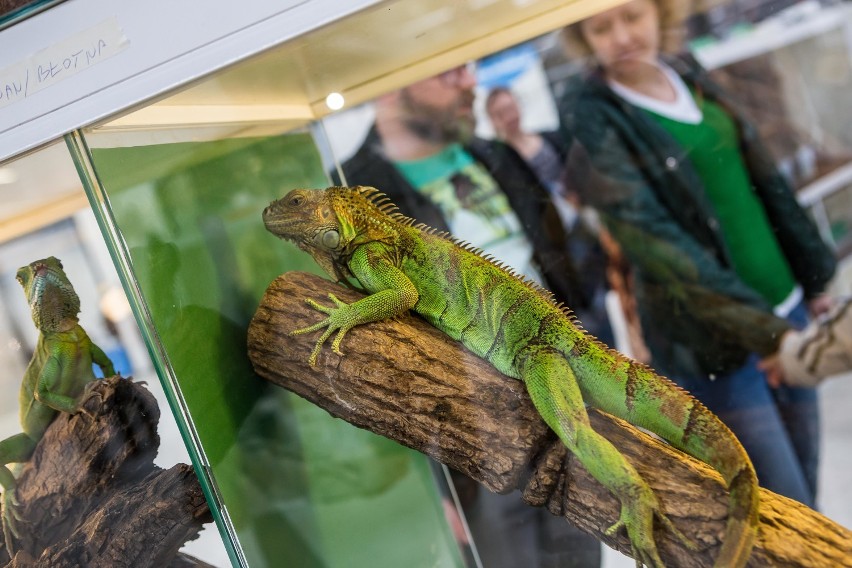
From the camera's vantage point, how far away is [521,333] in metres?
1.96

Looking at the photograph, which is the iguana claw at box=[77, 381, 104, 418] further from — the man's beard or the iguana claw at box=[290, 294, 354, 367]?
the man's beard

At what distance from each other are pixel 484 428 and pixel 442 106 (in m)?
1.09

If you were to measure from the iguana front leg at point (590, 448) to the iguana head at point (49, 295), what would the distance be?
1449 mm

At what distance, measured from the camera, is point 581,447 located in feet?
5.68

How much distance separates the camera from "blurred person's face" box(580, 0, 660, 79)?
1860mm

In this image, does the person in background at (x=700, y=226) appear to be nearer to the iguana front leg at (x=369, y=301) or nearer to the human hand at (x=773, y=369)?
the human hand at (x=773, y=369)

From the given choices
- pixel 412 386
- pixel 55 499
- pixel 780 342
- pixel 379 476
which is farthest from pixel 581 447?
pixel 55 499

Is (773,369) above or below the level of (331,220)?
below

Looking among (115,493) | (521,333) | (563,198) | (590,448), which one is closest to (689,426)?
(590,448)

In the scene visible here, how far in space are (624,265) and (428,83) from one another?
989 millimetres

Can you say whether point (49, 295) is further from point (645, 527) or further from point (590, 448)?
point (645, 527)

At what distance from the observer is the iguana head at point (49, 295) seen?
1.99 m

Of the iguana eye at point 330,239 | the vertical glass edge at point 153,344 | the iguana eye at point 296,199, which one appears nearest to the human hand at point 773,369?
the iguana eye at point 330,239

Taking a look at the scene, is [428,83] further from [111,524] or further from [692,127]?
[111,524]
